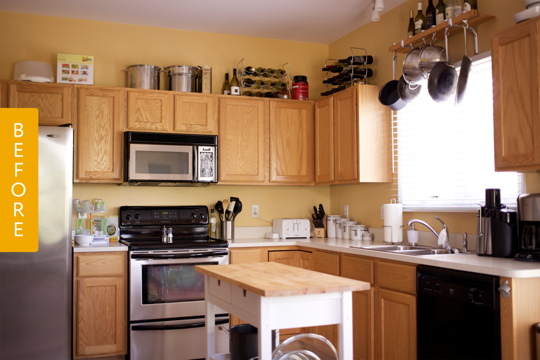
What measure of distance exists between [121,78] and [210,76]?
2.50ft

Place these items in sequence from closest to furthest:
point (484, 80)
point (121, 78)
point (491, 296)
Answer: point (491, 296)
point (484, 80)
point (121, 78)

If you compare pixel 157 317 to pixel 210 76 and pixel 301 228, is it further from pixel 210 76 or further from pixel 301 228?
pixel 210 76

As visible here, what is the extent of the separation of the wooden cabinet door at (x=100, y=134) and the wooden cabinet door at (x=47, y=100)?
8 centimetres

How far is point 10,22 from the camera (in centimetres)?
394

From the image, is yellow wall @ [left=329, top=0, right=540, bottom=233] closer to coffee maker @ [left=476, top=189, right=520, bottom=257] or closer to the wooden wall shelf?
the wooden wall shelf

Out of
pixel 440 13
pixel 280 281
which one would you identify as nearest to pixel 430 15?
pixel 440 13

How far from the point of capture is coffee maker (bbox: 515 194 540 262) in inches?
92.4

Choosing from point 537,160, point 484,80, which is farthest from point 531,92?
point 484,80

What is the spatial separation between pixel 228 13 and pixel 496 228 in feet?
8.72

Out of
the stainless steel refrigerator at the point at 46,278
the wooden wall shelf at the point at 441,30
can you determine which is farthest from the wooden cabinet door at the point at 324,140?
the stainless steel refrigerator at the point at 46,278

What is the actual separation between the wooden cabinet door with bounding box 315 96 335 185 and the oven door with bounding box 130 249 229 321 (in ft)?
3.98

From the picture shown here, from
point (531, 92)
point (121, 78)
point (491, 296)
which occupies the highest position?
point (121, 78)

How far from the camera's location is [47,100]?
3.70 m

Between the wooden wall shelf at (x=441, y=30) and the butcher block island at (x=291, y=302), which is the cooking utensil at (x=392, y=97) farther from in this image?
the butcher block island at (x=291, y=302)
